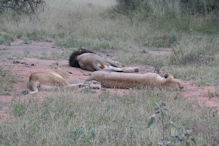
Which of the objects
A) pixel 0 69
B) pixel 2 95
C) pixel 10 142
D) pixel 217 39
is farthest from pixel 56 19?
pixel 10 142

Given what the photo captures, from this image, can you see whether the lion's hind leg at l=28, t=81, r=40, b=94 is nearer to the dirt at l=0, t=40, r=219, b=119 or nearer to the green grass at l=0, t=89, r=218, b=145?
the dirt at l=0, t=40, r=219, b=119

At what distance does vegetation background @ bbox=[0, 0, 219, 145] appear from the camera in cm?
426

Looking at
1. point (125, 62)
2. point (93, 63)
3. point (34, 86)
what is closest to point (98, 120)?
point (34, 86)

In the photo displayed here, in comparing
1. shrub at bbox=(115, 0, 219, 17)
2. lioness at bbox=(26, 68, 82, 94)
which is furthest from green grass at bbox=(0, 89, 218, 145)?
shrub at bbox=(115, 0, 219, 17)

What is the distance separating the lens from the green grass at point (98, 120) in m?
4.11

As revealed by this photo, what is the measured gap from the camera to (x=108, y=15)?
20578 mm

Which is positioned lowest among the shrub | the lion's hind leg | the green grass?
the lion's hind leg

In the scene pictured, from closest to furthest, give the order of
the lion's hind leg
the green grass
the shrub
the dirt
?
the green grass
the dirt
the lion's hind leg
the shrub

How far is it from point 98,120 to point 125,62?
6.42 meters

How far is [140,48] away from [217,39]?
3.40 m

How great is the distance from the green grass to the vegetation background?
0.04ft

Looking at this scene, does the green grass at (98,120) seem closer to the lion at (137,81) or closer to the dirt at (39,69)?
the dirt at (39,69)

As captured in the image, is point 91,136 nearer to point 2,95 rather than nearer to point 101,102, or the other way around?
point 101,102

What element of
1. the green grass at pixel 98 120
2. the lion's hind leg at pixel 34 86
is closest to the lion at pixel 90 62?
the lion's hind leg at pixel 34 86
